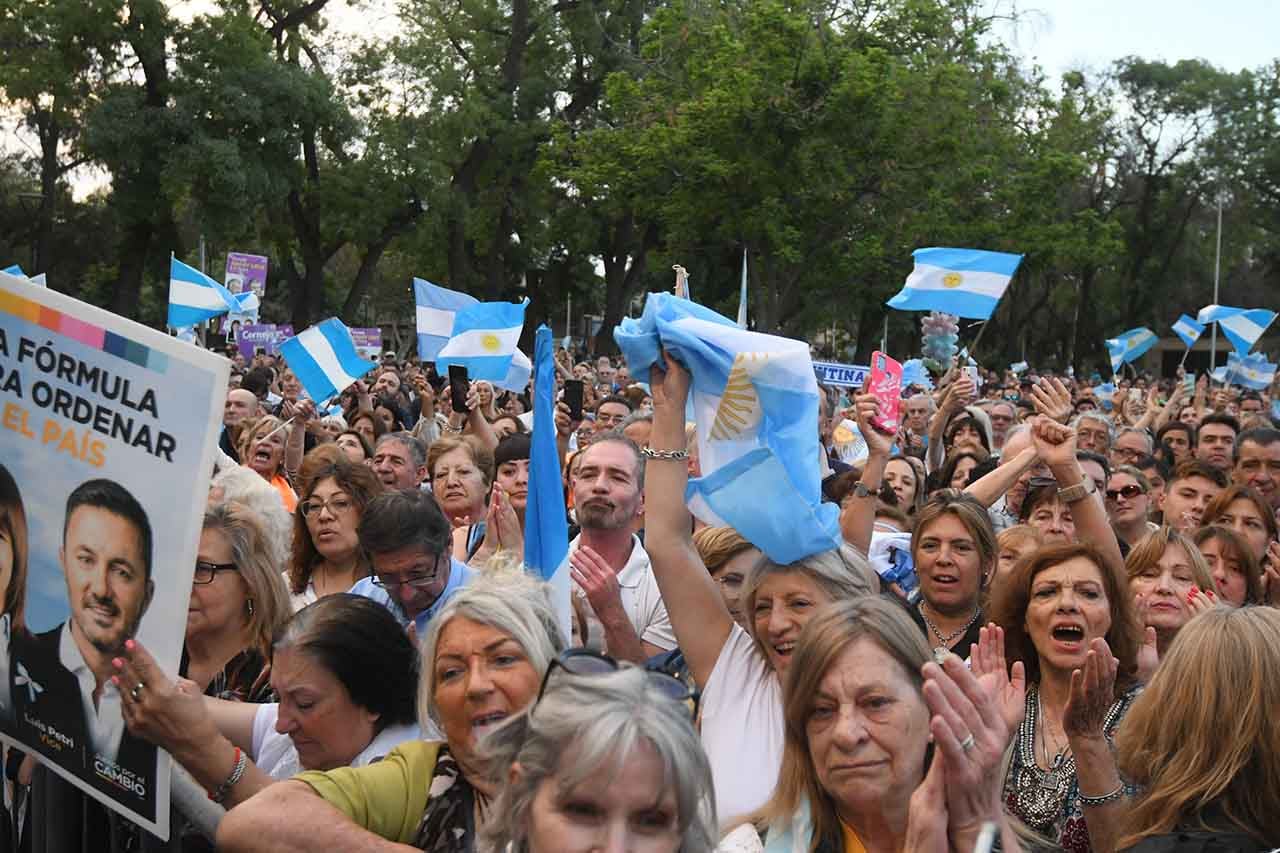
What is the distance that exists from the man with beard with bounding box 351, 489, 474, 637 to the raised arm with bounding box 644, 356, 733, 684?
0.89 m

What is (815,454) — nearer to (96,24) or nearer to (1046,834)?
(1046,834)

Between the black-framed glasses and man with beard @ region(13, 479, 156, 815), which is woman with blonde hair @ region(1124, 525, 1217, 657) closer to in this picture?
the black-framed glasses

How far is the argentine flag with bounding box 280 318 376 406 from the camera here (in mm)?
10844

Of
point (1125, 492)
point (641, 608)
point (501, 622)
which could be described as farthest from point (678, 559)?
point (1125, 492)

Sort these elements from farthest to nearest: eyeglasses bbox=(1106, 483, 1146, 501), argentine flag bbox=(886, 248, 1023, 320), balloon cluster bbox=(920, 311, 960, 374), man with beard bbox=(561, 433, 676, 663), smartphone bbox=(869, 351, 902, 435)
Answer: balloon cluster bbox=(920, 311, 960, 374) → argentine flag bbox=(886, 248, 1023, 320) → smartphone bbox=(869, 351, 902, 435) → eyeglasses bbox=(1106, 483, 1146, 501) → man with beard bbox=(561, 433, 676, 663)

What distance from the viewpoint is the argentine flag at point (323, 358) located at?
427 inches

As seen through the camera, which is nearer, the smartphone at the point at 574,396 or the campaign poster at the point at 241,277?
the smartphone at the point at 574,396

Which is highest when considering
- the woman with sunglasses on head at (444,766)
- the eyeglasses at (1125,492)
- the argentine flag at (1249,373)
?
the argentine flag at (1249,373)

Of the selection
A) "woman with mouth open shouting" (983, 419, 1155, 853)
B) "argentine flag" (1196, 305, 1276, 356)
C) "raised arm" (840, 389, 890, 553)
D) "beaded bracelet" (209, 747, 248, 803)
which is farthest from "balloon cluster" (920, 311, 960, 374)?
"beaded bracelet" (209, 747, 248, 803)

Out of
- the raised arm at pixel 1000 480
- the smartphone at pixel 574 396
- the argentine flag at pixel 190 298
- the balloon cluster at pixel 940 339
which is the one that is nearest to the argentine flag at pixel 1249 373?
the balloon cluster at pixel 940 339

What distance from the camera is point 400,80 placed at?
36.8m

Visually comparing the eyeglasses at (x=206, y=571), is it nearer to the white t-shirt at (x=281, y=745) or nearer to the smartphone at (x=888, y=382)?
the white t-shirt at (x=281, y=745)

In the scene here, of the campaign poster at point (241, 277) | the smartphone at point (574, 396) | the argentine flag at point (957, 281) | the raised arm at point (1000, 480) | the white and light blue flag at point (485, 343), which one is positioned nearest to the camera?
the raised arm at point (1000, 480)

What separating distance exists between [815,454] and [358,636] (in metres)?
1.44
